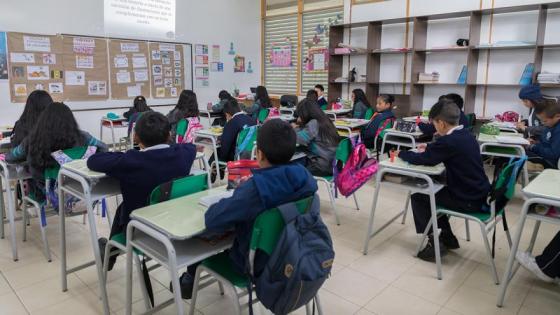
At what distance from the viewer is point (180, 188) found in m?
1.97

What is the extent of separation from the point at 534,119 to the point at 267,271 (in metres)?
4.56

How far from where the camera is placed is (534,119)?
479 centimetres

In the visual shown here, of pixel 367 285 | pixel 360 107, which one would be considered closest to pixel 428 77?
pixel 360 107

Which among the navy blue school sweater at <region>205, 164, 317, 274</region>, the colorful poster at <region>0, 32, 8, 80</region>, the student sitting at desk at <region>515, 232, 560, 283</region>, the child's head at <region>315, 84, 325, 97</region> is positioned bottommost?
the student sitting at desk at <region>515, 232, 560, 283</region>

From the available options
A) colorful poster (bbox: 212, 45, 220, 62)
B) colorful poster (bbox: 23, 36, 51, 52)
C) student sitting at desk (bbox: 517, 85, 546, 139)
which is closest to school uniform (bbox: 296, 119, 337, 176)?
student sitting at desk (bbox: 517, 85, 546, 139)

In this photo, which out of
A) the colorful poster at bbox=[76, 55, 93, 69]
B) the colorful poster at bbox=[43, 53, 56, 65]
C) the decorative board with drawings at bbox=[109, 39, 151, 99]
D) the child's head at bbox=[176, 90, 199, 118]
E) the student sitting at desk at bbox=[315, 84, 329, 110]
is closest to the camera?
the child's head at bbox=[176, 90, 199, 118]

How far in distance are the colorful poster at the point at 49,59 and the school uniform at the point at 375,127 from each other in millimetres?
4854

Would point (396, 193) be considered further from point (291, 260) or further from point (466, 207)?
point (291, 260)

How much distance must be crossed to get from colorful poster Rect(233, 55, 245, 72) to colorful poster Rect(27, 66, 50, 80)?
3800mm

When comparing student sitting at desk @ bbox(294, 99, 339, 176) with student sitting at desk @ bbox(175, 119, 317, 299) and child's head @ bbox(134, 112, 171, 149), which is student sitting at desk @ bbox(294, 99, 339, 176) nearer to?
child's head @ bbox(134, 112, 171, 149)

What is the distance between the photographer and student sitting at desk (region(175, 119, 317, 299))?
1.49 meters

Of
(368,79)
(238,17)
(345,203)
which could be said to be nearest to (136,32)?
(238,17)

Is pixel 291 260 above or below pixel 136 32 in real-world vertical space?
below

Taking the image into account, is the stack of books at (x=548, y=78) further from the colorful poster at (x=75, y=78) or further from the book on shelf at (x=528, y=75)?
the colorful poster at (x=75, y=78)
